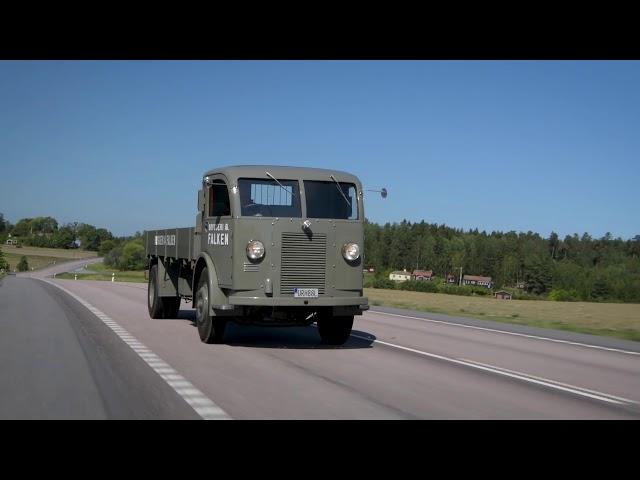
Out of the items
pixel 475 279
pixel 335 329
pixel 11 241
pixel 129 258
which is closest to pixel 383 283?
pixel 129 258

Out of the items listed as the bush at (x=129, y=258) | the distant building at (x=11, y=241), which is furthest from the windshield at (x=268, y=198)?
the distant building at (x=11, y=241)

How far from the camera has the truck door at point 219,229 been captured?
12375mm

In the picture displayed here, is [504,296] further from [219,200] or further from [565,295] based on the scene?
[219,200]

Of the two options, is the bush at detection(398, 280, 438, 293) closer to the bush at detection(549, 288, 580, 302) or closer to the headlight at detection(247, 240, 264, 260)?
the bush at detection(549, 288, 580, 302)

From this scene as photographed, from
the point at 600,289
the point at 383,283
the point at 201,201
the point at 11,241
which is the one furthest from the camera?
the point at 11,241

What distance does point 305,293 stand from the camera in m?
12.1

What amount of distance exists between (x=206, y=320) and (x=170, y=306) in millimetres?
5772

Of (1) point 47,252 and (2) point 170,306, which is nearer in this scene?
(2) point 170,306

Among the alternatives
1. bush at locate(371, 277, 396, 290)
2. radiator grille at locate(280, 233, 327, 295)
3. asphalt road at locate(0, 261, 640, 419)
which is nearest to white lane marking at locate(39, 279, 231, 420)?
asphalt road at locate(0, 261, 640, 419)

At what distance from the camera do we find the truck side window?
41.9ft

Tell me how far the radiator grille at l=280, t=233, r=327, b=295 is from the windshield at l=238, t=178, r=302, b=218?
0.49 m

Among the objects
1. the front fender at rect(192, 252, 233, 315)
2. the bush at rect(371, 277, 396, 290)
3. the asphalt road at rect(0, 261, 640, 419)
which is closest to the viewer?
the asphalt road at rect(0, 261, 640, 419)
